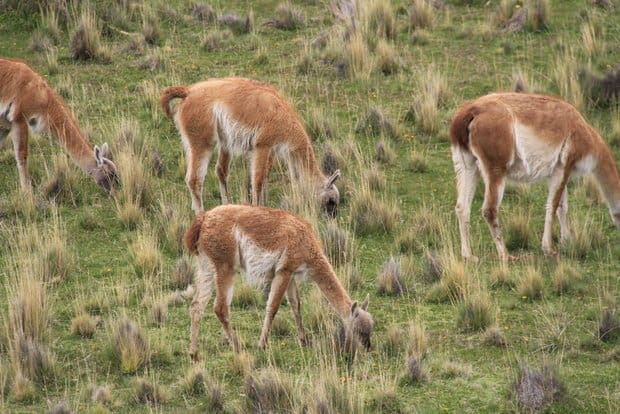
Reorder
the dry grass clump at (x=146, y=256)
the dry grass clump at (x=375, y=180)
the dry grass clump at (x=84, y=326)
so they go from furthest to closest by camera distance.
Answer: the dry grass clump at (x=375, y=180) < the dry grass clump at (x=146, y=256) < the dry grass clump at (x=84, y=326)

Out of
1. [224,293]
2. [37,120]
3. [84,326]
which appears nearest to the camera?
[224,293]

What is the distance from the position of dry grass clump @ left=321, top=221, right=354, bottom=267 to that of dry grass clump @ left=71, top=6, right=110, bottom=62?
646cm

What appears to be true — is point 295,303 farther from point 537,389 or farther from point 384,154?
point 384,154

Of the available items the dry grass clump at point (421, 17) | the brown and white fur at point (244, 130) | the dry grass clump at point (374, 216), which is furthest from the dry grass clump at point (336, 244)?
the dry grass clump at point (421, 17)

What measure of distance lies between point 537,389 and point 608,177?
421 cm

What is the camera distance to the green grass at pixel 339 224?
9.70 metres

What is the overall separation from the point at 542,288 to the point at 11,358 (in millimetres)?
4768

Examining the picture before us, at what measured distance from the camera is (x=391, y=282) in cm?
1178

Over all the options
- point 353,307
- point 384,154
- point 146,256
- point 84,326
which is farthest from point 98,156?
point 353,307

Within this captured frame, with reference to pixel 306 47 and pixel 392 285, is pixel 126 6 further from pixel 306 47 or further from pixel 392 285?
pixel 392 285

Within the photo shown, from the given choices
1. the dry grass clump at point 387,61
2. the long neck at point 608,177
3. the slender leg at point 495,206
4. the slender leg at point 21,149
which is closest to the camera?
the slender leg at point 495,206

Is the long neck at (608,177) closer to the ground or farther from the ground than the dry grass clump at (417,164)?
farther from the ground

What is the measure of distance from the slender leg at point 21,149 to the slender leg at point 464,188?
15.7 ft

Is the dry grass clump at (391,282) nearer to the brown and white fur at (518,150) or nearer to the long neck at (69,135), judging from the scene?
the brown and white fur at (518,150)
